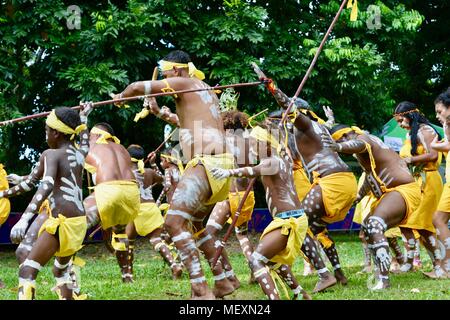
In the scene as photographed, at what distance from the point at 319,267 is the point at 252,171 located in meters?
1.64

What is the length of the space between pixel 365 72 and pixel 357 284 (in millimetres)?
6717

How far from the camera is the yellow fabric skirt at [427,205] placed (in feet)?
27.0

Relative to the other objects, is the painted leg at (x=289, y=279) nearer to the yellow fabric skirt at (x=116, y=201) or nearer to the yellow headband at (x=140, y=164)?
the yellow fabric skirt at (x=116, y=201)

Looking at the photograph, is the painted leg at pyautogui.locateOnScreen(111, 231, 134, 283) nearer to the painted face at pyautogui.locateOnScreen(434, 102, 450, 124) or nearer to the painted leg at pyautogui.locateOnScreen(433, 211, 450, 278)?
the painted leg at pyautogui.locateOnScreen(433, 211, 450, 278)

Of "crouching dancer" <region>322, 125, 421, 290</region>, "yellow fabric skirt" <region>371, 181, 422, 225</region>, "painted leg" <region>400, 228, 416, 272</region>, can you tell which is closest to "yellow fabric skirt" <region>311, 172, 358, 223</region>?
"crouching dancer" <region>322, 125, 421, 290</region>

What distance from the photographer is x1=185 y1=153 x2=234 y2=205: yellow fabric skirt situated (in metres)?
6.02

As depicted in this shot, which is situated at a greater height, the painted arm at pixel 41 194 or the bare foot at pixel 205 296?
the painted arm at pixel 41 194

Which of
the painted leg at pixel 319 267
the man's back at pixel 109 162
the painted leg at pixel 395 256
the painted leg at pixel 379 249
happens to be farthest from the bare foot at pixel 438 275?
the man's back at pixel 109 162

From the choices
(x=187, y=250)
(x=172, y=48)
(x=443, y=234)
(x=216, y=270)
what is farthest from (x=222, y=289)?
(x=172, y=48)

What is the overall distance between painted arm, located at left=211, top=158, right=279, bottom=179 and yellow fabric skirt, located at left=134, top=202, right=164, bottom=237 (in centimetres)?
330

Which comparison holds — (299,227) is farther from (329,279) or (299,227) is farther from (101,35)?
(101,35)

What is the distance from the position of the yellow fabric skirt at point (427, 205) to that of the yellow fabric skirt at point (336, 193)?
0.95m

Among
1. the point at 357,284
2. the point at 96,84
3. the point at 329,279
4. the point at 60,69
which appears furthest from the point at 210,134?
the point at 60,69

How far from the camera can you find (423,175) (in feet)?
28.2
